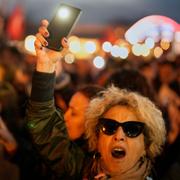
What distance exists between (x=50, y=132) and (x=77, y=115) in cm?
107

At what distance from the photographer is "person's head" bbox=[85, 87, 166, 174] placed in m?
3.25

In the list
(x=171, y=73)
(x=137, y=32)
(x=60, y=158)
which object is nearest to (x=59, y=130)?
(x=60, y=158)

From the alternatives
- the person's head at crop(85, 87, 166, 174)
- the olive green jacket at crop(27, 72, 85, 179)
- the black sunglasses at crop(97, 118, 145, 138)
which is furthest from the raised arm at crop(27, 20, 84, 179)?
the black sunglasses at crop(97, 118, 145, 138)

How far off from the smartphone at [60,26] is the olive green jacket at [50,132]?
0.19 meters

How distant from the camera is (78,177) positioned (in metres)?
3.51

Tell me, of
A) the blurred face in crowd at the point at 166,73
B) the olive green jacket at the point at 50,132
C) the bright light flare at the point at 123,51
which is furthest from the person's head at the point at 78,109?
the blurred face in crowd at the point at 166,73

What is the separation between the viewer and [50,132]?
3412 mm

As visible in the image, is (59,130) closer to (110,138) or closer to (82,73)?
(110,138)

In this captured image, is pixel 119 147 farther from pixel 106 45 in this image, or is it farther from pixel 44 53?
pixel 106 45

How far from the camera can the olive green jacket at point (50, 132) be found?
10.9ft

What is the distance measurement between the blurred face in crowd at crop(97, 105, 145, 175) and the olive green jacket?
229 mm

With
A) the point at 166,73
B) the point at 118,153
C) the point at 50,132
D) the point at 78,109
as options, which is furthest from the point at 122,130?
the point at 166,73

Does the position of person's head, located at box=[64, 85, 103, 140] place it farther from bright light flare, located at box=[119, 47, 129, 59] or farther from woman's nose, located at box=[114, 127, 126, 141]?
bright light flare, located at box=[119, 47, 129, 59]

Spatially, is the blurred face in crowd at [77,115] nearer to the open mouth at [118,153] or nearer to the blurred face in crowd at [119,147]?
the blurred face in crowd at [119,147]
